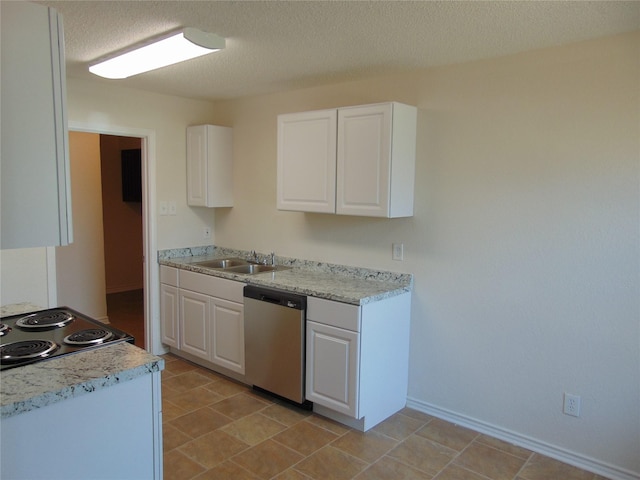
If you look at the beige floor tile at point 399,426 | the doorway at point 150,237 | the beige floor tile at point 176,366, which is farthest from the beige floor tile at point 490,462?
the doorway at point 150,237

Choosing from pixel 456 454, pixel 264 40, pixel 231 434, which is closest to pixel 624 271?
pixel 456 454

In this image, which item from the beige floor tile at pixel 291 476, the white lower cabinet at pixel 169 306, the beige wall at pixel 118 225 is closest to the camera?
the beige floor tile at pixel 291 476

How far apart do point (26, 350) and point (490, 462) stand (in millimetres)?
2454

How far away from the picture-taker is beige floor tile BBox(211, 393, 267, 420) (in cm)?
334

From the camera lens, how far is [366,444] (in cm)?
295

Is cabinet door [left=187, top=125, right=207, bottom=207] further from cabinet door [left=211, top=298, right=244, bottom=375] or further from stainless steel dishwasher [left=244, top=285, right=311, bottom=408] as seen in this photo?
stainless steel dishwasher [left=244, top=285, right=311, bottom=408]

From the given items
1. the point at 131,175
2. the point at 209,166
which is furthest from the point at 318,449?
the point at 131,175

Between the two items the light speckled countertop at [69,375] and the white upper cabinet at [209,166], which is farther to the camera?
the white upper cabinet at [209,166]

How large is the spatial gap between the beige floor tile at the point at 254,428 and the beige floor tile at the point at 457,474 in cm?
104

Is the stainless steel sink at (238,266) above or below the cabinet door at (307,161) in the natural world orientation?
below

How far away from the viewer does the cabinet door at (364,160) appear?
3088 millimetres

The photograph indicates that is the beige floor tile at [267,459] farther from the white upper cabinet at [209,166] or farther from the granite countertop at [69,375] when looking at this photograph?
the white upper cabinet at [209,166]

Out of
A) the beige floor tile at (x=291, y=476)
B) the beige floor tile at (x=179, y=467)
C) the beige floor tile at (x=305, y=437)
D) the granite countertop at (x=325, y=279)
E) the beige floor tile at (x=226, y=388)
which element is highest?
the granite countertop at (x=325, y=279)

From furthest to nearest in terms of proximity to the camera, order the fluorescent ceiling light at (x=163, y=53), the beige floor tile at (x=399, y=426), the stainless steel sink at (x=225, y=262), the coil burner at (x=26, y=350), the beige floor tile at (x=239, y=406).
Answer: the stainless steel sink at (x=225, y=262), the beige floor tile at (x=239, y=406), the beige floor tile at (x=399, y=426), the fluorescent ceiling light at (x=163, y=53), the coil burner at (x=26, y=350)
